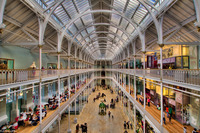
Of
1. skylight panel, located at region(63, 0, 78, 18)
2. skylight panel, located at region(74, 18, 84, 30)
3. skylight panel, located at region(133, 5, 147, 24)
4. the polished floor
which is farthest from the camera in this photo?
skylight panel, located at region(74, 18, 84, 30)

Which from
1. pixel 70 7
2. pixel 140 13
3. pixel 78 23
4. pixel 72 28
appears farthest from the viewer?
pixel 78 23

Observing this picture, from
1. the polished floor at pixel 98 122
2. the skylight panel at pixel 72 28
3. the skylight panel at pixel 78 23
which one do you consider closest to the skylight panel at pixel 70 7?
the skylight panel at pixel 78 23

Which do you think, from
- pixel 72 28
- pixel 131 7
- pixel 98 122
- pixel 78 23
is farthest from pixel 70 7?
pixel 98 122

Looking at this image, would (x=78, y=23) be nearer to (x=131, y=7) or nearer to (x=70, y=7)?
(x=70, y=7)

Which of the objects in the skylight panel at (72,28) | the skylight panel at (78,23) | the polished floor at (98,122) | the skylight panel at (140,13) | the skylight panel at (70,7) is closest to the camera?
the skylight panel at (140,13)

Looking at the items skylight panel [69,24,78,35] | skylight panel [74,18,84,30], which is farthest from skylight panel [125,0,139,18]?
skylight panel [69,24,78,35]

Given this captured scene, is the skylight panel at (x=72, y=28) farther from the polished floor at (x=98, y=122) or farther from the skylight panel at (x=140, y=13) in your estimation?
the polished floor at (x=98, y=122)

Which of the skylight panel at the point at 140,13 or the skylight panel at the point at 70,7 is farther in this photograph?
the skylight panel at the point at 70,7

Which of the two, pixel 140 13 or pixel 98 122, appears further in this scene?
pixel 98 122

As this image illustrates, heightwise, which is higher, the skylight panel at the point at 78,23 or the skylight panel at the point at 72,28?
the skylight panel at the point at 78,23

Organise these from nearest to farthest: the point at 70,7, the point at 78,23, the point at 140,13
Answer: the point at 140,13
the point at 70,7
the point at 78,23

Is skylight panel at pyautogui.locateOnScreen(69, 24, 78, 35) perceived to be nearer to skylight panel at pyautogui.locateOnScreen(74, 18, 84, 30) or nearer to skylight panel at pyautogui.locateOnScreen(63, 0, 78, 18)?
skylight panel at pyautogui.locateOnScreen(74, 18, 84, 30)

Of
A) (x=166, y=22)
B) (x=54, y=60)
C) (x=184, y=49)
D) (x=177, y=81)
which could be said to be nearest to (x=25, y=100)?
(x=54, y=60)

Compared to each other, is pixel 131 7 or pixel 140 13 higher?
pixel 131 7
